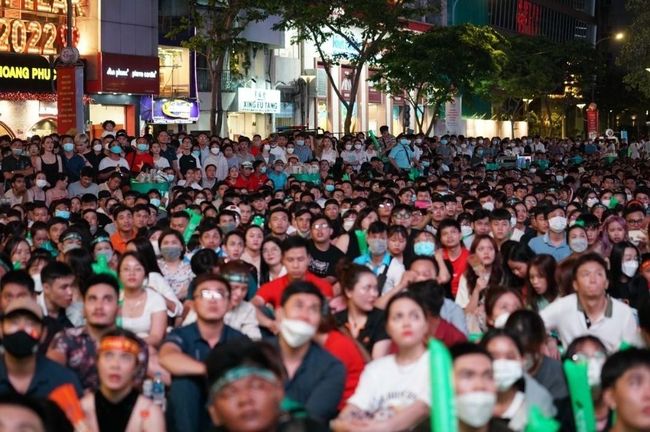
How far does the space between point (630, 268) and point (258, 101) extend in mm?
36429

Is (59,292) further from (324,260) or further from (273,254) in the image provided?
(324,260)

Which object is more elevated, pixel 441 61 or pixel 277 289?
pixel 441 61

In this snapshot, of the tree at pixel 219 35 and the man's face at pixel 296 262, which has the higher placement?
the tree at pixel 219 35

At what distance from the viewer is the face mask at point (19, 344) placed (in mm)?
6996

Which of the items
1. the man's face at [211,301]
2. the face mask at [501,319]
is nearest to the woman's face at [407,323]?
the face mask at [501,319]

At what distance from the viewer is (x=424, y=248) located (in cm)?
1180

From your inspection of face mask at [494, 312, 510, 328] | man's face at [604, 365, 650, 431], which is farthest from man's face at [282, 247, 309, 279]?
man's face at [604, 365, 650, 431]

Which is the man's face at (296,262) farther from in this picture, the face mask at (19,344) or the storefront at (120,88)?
the storefront at (120,88)

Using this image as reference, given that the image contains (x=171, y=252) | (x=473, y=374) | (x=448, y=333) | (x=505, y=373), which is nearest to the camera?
(x=473, y=374)

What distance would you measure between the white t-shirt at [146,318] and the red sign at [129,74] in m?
28.0

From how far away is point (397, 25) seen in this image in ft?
121

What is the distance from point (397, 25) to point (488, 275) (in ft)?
87.0

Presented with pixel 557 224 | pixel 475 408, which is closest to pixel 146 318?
pixel 475 408

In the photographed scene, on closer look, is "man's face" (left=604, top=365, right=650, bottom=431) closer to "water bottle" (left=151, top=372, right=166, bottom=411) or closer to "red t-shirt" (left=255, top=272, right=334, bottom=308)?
"water bottle" (left=151, top=372, right=166, bottom=411)
